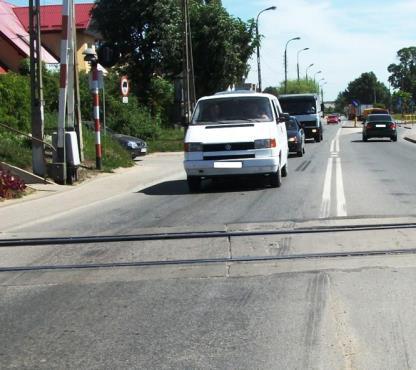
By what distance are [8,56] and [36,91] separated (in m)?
24.9

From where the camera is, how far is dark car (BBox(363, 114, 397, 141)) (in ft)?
117

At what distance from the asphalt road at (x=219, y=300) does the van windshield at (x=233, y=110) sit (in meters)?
4.11

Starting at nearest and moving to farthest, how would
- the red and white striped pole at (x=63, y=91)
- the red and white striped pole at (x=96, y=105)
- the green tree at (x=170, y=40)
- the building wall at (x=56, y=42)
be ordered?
the red and white striped pole at (x=63, y=91) < the red and white striped pole at (x=96, y=105) < the green tree at (x=170, y=40) < the building wall at (x=56, y=42)

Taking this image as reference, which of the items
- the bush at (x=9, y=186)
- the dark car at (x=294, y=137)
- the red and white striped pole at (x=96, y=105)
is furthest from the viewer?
the dark car at (x=294, y=137)

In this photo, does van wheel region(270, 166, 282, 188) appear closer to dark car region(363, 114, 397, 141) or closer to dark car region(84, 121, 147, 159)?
dark car region(84, 121, 147, 159)

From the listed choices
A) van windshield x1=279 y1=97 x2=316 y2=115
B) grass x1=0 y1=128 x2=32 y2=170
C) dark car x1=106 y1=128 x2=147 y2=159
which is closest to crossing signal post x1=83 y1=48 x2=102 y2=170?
grass x1=0 y1=128 x2=32 y2=170

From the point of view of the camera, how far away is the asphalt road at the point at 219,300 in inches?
166

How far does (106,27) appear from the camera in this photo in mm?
36344

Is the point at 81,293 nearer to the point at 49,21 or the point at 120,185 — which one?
the point at 120,185

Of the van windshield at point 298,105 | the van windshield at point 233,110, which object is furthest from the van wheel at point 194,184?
the van windshield at point 298,105

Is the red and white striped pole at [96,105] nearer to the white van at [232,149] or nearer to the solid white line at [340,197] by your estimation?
the white van at [232,149]

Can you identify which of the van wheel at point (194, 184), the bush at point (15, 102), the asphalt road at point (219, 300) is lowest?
the asphalt road at point (219, 300)

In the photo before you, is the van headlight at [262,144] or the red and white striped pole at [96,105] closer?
the van headlight at [262,144]

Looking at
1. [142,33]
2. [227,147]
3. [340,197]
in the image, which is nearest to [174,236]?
[340,197]
